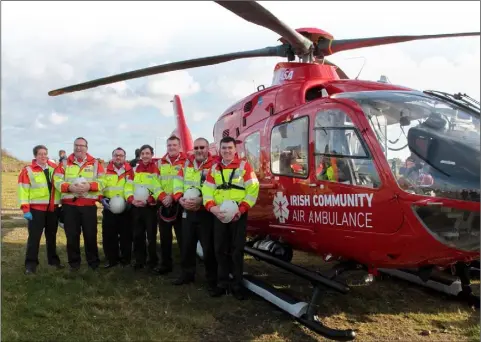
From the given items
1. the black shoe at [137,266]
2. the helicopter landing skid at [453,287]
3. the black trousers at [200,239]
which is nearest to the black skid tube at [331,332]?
the helicopter landing skid at [453,287]

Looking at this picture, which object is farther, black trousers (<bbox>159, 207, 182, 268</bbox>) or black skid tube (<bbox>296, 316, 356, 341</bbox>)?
black trousers (<bbox>159, 207, 182, 268</bbox>)

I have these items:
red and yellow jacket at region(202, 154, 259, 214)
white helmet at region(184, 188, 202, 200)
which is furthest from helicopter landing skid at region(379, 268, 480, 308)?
white helmet at region(184, 188, 202, 200)

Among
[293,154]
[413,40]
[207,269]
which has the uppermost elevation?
[413,40]

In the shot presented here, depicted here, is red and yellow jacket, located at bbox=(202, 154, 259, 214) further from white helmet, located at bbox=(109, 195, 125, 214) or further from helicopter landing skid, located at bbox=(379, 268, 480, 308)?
helicopter landing skid, located at bbox=(379, 268, 480, 308)

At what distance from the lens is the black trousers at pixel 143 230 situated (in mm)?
7102

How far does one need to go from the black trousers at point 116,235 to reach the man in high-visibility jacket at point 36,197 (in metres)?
0.83

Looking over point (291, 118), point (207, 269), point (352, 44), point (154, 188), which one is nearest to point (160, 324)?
point (207, 269)

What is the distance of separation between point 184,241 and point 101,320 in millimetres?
1619

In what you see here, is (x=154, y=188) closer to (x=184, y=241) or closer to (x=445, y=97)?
(x=184, y=241)

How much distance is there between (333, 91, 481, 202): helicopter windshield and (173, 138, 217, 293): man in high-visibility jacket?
2.27 metres

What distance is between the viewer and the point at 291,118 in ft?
19.3

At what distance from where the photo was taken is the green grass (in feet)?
16.1

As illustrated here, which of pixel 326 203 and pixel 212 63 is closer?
pixel 326 203

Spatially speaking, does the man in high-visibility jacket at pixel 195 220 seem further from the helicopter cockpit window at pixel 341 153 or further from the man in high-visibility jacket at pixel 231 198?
the helicopter cockpit window at pixel 341 153
